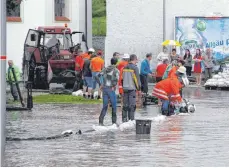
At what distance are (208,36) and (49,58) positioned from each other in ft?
35.7

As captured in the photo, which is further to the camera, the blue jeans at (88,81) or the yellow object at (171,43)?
the yellow object at (171,43)

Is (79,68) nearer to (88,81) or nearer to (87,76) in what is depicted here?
(87,76)

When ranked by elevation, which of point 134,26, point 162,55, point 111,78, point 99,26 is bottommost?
point 162,55

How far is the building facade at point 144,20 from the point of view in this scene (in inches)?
2047

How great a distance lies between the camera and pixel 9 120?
87.9 ft

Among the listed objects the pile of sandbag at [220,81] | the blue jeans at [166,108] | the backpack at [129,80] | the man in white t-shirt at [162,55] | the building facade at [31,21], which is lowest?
the pile of sandbag at [220,81]

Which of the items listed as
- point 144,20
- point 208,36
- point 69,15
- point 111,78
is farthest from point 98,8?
point 111,78

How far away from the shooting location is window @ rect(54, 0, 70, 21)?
55.0m

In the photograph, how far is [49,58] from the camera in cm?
4209

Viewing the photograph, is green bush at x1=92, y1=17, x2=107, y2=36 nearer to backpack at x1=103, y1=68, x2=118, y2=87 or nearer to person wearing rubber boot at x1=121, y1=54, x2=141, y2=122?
person wearing rubber boot at x1=121, y1=54, x2=141, y2=122

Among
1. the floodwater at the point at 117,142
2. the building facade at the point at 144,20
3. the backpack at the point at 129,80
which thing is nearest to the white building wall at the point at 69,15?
the building facade at the point at 144,20

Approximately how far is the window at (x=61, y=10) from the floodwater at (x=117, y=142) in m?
24.1

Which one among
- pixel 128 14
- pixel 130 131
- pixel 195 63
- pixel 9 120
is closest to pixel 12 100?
pixel 9 120

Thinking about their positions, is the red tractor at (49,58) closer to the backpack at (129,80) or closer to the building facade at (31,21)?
the building facade at (31,21)
